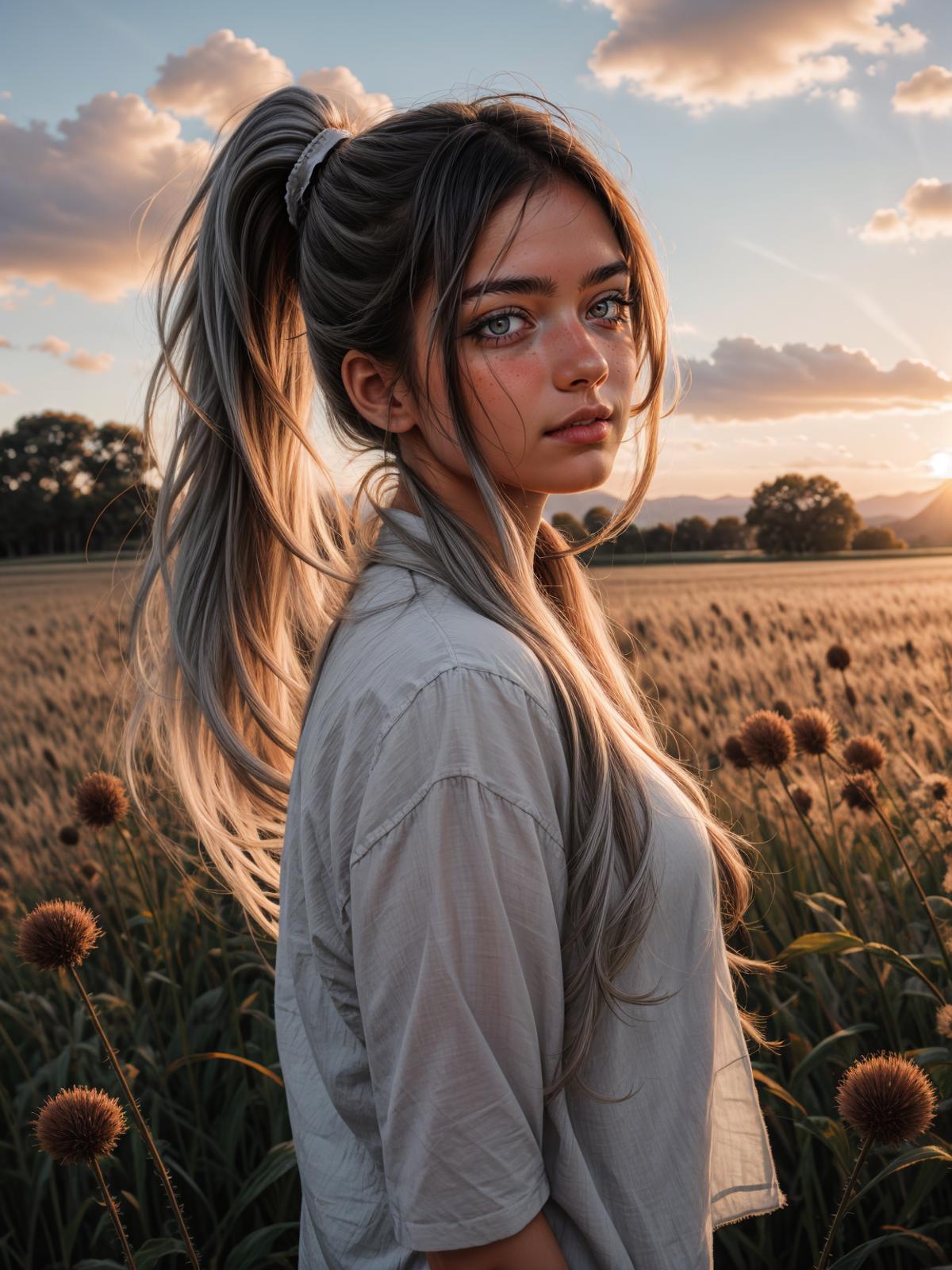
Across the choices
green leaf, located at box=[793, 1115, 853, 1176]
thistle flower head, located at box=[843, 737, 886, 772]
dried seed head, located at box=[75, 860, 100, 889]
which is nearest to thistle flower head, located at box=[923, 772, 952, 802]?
thistle flower head, located at box=[843, 737, 886, 772]

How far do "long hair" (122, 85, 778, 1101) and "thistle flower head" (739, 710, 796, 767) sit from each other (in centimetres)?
62

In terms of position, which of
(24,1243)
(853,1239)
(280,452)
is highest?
(280,452)

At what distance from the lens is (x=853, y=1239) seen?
223 centimetres

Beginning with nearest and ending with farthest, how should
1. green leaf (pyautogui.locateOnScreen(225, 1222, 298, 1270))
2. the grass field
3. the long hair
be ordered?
the long hair, green leaf (pyautogui.locateOnScreen(225, 1222, 298, 1270)), the grass field

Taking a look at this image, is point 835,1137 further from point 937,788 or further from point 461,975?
point 461,975

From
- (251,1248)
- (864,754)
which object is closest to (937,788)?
(864,754)

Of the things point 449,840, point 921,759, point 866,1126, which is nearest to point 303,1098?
point 449,840

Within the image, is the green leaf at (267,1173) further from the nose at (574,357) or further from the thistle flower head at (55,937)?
the nose at (574,357)

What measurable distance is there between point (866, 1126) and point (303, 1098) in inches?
33.9

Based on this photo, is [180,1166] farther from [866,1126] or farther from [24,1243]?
[866,1126]

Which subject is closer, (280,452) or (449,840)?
(449,840)

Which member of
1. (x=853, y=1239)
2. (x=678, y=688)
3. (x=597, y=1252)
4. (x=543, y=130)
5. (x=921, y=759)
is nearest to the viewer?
(x=597, y=1252)

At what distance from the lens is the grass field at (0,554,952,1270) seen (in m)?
2.18

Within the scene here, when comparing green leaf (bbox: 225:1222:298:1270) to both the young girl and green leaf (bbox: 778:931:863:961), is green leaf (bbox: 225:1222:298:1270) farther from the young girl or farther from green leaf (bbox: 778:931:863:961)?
green leaf (bbox: 778:931:863:961)
